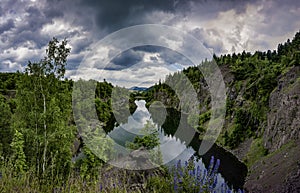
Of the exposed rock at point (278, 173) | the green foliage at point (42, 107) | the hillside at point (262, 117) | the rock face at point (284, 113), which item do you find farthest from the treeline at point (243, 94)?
the green foliage at point (42, 107)

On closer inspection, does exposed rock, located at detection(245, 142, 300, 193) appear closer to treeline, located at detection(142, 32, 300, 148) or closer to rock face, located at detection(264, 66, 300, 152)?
rock face, located at detection(264, 66, 300, 152)

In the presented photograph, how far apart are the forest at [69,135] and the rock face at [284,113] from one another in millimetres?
1859

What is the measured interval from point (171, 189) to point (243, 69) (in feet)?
261

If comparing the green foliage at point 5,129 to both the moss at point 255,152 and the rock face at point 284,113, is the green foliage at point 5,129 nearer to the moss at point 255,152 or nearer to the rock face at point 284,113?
the moss at point 255,152

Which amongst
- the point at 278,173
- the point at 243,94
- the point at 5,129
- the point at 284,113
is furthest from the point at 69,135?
the point at 243,94

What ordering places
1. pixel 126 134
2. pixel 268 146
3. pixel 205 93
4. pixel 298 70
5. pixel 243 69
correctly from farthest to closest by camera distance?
pixel 205 93 → pixel 243 69 → pixel 126 134 → pixel 298 70 → pixel 268 146

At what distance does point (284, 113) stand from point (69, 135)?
118 feet

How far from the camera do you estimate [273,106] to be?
2044 inches

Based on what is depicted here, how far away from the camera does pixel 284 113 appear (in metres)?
44.8

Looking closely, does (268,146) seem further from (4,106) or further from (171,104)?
(171,104)

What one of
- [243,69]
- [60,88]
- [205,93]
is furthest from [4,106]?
[205,93]

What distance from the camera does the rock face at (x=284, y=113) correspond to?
4084 centimetres

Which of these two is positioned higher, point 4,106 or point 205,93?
point 205,93

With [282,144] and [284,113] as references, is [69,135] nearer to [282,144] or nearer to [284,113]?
[282,144]
